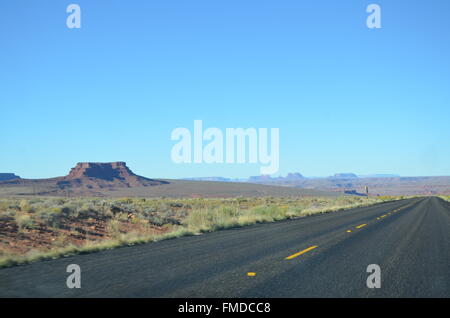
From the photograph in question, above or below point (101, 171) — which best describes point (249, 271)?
below

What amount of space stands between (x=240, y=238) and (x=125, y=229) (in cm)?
817

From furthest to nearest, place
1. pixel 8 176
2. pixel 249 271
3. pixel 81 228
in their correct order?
pixel 8 176
pixel 81 228
pixel 249 271

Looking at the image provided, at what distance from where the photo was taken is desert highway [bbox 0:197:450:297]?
6.13m

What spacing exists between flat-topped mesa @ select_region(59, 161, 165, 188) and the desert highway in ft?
429

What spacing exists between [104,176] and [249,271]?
15185cm

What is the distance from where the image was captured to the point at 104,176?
151875 mm

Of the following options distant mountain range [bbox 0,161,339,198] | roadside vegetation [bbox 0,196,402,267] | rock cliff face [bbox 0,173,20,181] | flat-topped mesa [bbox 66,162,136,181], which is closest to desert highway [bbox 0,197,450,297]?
roadside vegetation [bbox 0,196,402,267]

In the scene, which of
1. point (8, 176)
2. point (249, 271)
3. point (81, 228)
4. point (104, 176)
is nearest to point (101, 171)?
point (104, 176)

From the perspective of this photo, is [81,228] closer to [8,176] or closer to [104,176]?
[104,176]

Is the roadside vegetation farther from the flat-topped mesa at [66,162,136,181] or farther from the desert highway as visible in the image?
the flat-topped mesa at [66,162,136,181]
